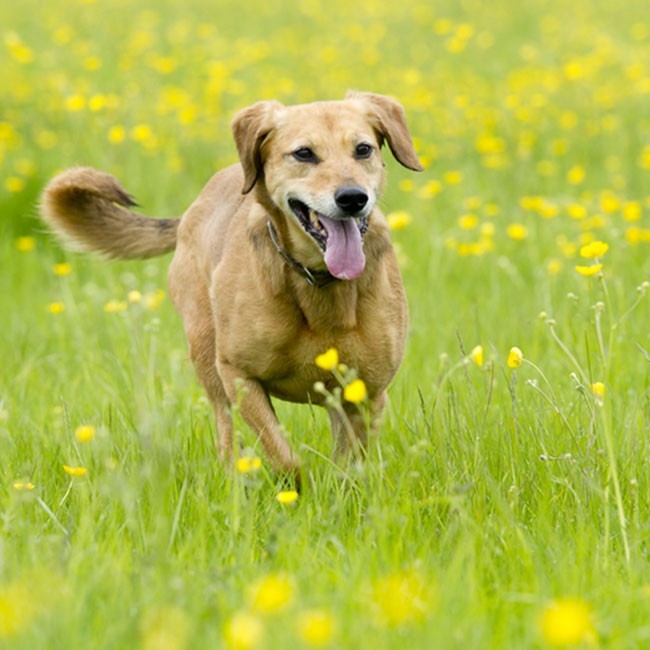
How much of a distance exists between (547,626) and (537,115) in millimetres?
8251

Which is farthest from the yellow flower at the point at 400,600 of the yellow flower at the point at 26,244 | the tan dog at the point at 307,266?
the yellow flower at the point at 26,244

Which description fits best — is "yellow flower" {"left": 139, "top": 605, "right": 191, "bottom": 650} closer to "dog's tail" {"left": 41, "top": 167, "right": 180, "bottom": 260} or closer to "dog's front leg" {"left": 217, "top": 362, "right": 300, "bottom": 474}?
"dog's front leg" {"left": 217, "top": 362, "right": 300, "bottom": 474}

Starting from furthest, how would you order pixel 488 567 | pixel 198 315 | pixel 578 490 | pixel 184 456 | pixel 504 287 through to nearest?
pixel 504 287, pixel 198 315, pixel 184 456, pixel 578 490, pixel 488 567

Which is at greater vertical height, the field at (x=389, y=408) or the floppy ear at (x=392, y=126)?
the floppy ear at (x=392, y=126)

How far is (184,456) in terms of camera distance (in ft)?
12.1

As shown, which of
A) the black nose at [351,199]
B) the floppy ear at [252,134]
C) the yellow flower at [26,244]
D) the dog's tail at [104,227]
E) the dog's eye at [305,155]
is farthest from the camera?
the yellow flower at [26,244]

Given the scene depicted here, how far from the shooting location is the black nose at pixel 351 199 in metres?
3.62

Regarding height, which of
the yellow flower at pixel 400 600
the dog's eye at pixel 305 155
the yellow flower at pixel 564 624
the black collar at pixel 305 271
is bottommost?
the yellow flower at pixel 400 600

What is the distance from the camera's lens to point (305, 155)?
3.86m

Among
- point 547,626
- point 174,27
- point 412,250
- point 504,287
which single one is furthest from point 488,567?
point 174,27

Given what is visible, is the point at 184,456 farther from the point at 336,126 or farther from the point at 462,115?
the point at 462,115

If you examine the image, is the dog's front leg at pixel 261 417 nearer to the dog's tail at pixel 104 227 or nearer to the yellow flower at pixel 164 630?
the dog's tail at pixel 104 227

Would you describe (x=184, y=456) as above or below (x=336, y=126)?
below

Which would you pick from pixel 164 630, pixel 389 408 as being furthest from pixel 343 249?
pixel 164 630
